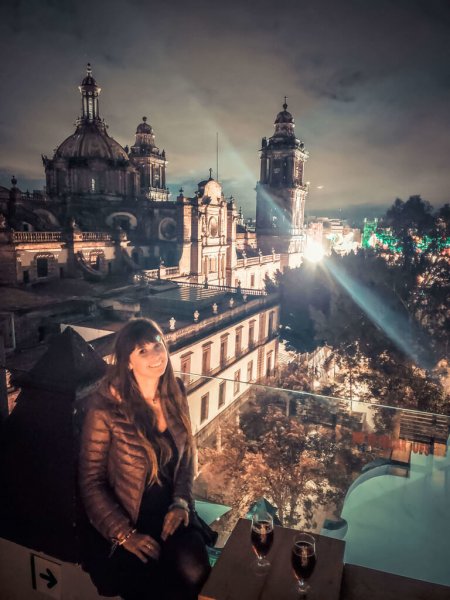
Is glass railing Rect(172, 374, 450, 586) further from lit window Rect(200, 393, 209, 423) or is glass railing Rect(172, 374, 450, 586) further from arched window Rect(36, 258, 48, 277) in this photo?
arched window Rect(36, 258, 48, 277)

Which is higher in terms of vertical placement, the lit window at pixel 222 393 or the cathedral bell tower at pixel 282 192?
the cathedral bell tower at pixel 282 192

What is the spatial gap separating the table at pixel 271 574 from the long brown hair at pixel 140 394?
76cm

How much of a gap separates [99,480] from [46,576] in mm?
1561

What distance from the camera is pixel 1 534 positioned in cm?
387

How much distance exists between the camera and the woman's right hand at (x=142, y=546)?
9.59 feet

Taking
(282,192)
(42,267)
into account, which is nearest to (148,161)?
(282,192)

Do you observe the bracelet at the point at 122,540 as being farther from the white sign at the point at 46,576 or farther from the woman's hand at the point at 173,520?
the white sign at the point at 46,576

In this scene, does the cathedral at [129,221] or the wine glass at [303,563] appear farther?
the cathedral at [129,221]

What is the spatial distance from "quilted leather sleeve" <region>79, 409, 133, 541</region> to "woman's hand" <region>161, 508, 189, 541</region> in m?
0.24

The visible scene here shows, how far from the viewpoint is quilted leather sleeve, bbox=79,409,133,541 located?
295 centimetres

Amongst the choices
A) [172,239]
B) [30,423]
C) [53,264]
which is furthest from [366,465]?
[172,239]

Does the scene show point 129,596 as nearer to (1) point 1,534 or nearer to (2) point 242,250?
(1) point 1,534

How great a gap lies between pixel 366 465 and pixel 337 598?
257 cm

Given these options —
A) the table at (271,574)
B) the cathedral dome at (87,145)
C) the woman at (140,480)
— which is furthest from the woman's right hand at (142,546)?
the cathedral dome at (87,145)
